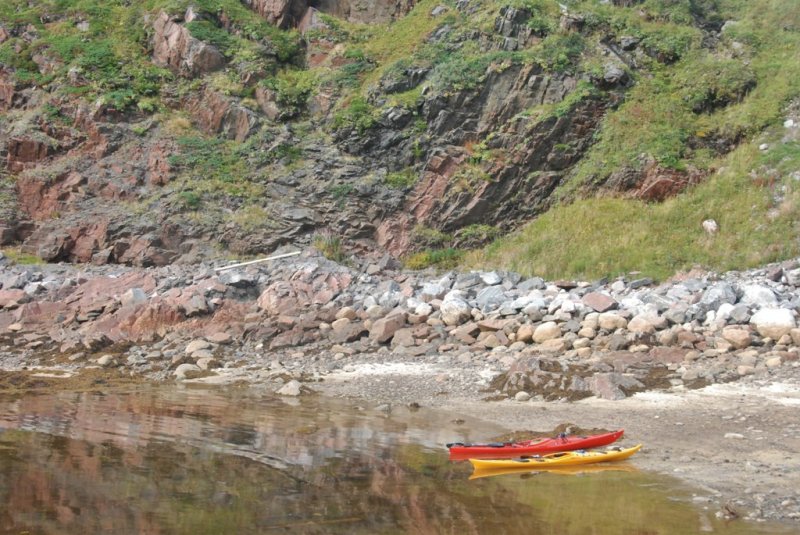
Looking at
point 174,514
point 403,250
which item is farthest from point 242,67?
point 174,514

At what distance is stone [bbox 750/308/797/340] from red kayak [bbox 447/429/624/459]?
220 inches

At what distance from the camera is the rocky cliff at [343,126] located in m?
22.0

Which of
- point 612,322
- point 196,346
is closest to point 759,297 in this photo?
point 612,322

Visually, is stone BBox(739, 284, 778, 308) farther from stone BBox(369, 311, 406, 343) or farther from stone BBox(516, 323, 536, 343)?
stone BBox(369, 311, 406, 343)

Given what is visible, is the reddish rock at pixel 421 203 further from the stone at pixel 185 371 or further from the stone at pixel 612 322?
the stone at pixel 612 322

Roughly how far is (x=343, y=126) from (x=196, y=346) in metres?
11.2

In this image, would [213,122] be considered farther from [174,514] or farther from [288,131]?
[174,514]

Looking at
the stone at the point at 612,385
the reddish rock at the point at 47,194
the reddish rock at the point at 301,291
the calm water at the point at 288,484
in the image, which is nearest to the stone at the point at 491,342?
the stone at the point at 612,385

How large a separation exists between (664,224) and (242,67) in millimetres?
16246

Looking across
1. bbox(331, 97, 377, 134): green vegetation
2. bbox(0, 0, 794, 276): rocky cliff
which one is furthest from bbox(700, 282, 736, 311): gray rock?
bbox(331, 97, 377, 134): green vegetation

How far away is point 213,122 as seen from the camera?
2491cm

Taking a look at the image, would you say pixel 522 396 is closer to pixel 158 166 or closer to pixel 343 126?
pixel 343 126

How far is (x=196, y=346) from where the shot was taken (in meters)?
15.3

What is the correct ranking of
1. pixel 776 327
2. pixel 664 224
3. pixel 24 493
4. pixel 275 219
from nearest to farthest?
pixel 24 493 → pixel 776 327 → pixel 664 224 → pixel 275 219
